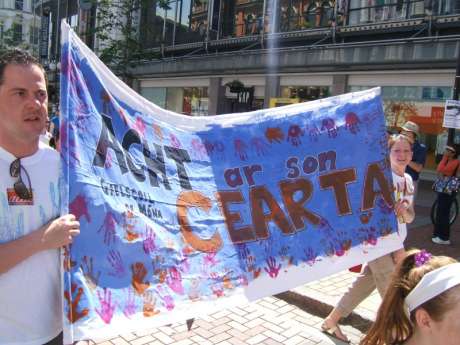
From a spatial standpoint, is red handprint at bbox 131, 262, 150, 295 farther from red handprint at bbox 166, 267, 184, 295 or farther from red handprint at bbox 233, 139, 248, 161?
red handprint at bbox 233, 139, 248, 161

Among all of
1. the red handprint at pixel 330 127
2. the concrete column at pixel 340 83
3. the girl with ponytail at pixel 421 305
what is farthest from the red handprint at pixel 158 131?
the concrete column at pixel 340 83

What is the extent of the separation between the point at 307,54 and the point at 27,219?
507 inches

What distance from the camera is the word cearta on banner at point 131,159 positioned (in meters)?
2.17

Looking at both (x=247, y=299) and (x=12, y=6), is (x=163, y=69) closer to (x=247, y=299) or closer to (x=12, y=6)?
(x=247, y=299)

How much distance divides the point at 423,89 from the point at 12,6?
2119 inches

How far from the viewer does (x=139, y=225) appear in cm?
220

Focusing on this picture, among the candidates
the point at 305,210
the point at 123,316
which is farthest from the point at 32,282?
the point at 305,210

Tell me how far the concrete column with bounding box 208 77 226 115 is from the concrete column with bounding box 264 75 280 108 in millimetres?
2744

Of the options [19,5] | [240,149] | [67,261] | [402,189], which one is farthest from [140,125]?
[19,5]

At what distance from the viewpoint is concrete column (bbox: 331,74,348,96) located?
44.6 feet

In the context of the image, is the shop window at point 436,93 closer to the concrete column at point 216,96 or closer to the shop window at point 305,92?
the shop window at point 305,92

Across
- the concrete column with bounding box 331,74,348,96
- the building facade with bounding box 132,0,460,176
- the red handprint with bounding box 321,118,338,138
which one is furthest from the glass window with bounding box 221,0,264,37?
the red handprint with bounding box 321,118,338,138

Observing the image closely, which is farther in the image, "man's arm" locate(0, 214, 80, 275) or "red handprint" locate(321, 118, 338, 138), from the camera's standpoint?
"red handprint" locate(321, 118, 338, 138)

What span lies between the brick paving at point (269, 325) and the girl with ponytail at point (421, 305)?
2314 millimetres
